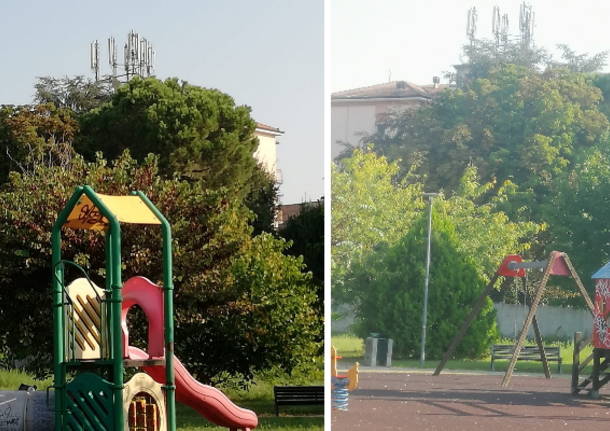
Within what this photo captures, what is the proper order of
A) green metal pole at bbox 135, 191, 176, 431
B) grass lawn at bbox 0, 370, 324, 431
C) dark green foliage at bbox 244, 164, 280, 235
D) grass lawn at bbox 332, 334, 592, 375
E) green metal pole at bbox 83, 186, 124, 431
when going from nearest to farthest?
green metal pole at bbox 83, 186, 124, 431, green metal pole at bbox 135, 191, 176, 431, grass lawn at bbox 332, 334, 592, 375, grass lawn at bbox 0, 370, 324, 431, dark green foliage at bbox 244, 164, 280, 235

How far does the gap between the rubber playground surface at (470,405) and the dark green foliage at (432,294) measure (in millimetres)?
171

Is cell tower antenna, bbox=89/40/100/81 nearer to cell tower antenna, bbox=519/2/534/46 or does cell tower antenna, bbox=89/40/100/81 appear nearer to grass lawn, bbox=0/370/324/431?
grass lawn, bbox=0/370/324/431

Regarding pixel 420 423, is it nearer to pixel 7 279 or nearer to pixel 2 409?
pixel 2 409

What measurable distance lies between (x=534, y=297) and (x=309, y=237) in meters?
8.94

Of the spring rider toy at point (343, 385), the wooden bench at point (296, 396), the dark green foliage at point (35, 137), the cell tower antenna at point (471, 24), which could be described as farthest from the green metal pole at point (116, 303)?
the dark green foliage at point (35, 137)

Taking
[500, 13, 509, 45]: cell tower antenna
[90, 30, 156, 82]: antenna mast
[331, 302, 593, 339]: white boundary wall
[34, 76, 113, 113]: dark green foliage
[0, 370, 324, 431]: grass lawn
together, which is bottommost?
[0, 370, 324, 431]: grass lawn

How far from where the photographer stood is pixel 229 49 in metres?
17.4

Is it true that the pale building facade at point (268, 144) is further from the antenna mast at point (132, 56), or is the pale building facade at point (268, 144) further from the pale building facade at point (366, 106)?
the pale building facade at point (366, 106)

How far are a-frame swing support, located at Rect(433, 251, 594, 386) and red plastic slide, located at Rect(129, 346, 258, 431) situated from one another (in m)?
1.33

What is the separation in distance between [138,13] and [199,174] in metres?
2.75

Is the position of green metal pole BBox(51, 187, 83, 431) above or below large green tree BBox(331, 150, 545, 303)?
below

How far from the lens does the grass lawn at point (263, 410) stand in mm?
11211

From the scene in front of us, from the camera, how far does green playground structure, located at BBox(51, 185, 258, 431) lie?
5957mm

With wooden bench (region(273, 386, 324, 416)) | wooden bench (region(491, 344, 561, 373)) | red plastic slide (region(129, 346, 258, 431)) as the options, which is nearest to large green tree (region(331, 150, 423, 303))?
wooden bench (region(491, 344, 561, 373))
